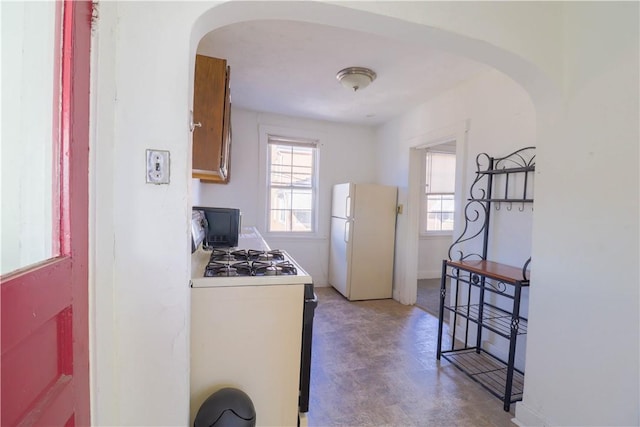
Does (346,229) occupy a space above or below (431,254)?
above

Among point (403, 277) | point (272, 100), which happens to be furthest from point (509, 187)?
point (272, 100)

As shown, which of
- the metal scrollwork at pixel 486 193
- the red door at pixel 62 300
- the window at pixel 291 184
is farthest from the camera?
the window at pixel 291 184

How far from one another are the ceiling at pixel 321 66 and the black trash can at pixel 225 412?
6.93 feet

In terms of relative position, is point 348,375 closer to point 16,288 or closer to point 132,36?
point 16,288

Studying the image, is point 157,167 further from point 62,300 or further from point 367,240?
point 367,240

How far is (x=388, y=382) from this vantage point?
2152 millimetres

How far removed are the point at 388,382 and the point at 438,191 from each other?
12.3 feet

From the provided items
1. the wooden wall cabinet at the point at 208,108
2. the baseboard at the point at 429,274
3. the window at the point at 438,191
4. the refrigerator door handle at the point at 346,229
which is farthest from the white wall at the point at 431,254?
the wooden wall cabinet at the point at 208,108

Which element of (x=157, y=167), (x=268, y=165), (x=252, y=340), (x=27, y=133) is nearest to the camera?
(x=27, y=133)

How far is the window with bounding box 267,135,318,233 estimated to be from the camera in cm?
429

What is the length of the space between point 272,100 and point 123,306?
3.01 metres

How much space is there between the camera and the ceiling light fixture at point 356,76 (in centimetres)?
258

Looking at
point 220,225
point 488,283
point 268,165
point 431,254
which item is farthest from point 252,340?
point 431,254

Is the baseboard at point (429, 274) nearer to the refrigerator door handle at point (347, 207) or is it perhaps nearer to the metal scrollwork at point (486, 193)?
the refrigerator door handle at point (347, 207)
